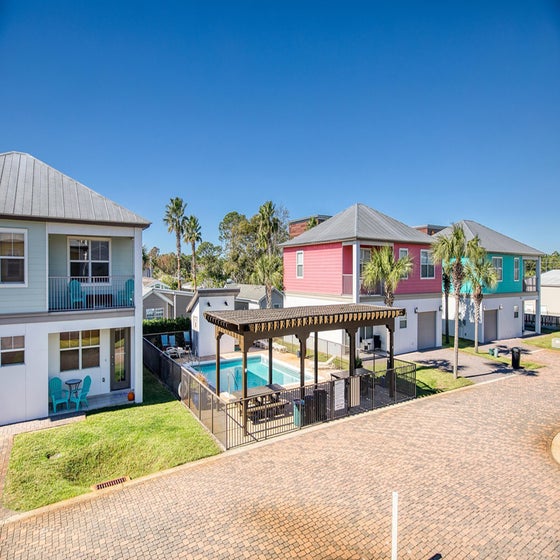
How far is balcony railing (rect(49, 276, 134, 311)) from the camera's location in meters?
12.6

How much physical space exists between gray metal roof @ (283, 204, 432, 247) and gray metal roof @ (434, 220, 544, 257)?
4.99 meters

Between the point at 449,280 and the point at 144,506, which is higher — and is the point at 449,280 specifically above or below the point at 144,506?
above

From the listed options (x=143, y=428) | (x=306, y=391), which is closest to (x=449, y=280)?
(x=306, y=391)

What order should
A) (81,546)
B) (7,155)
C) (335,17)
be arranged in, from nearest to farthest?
1. (81,546)
2. (7,155)
3. (335,17)

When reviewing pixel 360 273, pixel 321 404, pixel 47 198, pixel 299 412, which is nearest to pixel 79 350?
pixel 47 198

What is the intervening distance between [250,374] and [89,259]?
31.5 ft

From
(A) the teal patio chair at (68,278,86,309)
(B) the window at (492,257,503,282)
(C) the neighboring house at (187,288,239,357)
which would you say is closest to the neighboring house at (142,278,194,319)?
(C) the neighboring house at (187,288,239,357)

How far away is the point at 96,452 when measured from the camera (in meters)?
9.43

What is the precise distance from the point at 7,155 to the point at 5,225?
12.9ft

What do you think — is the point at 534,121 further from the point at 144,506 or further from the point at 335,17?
the point at 144,506

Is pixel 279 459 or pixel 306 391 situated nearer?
pixel 279 459

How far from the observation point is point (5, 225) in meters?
11.2

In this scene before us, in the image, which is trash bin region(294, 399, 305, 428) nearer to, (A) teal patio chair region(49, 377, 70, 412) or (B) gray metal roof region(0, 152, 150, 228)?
(A) teal patio chair region(49, 377, 70, 412)

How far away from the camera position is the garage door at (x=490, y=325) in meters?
25.8
